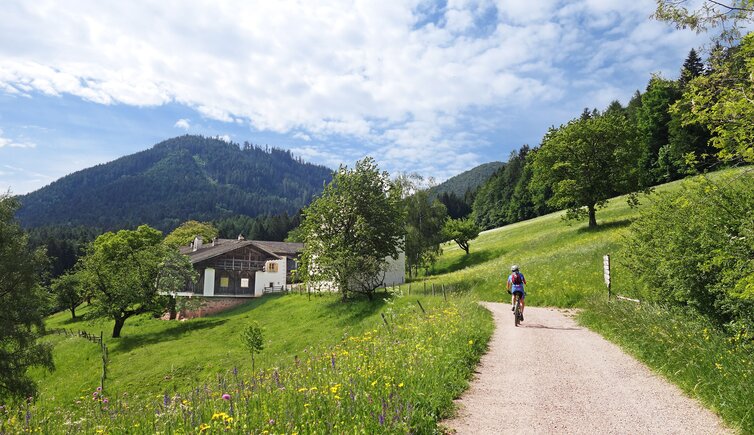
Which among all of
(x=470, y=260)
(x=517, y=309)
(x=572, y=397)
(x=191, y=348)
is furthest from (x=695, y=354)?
(x=470, y=260)

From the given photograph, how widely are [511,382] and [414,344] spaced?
266 centimetres

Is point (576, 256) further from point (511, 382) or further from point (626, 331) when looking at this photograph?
point (511, 382)

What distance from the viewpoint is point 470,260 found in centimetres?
5738

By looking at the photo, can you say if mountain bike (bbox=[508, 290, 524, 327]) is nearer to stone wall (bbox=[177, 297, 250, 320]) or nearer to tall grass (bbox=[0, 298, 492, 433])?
tall grass (bbox=[0, 298, 492, 433])

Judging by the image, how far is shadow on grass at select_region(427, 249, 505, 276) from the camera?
5398 cm

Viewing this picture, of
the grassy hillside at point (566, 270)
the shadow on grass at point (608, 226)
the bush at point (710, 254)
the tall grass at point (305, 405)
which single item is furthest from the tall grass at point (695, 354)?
the shadow on grass at point (608, 226)

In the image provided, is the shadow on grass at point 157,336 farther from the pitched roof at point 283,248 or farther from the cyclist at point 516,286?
the pitched roof at point 283,248

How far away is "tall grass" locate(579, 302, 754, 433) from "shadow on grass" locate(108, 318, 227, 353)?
37.1 meters

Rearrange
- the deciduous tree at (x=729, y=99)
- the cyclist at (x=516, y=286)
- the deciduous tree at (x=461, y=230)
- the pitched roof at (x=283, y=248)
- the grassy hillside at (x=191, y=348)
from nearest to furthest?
the deciduous tree at (x=729, y=99) → the cyclist at (x=516, y=286) → the grassy hillside at (x=191, y=348) → the deciduous tree at (x=461, y=230) → the pitched roof at (x=283, y=248)

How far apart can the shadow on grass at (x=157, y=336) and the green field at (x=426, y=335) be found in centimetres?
11

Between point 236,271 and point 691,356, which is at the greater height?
point 691,356

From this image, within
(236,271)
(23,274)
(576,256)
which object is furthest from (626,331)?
(236,271)

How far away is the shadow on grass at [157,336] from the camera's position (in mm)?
38156

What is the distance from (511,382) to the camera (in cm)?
923
